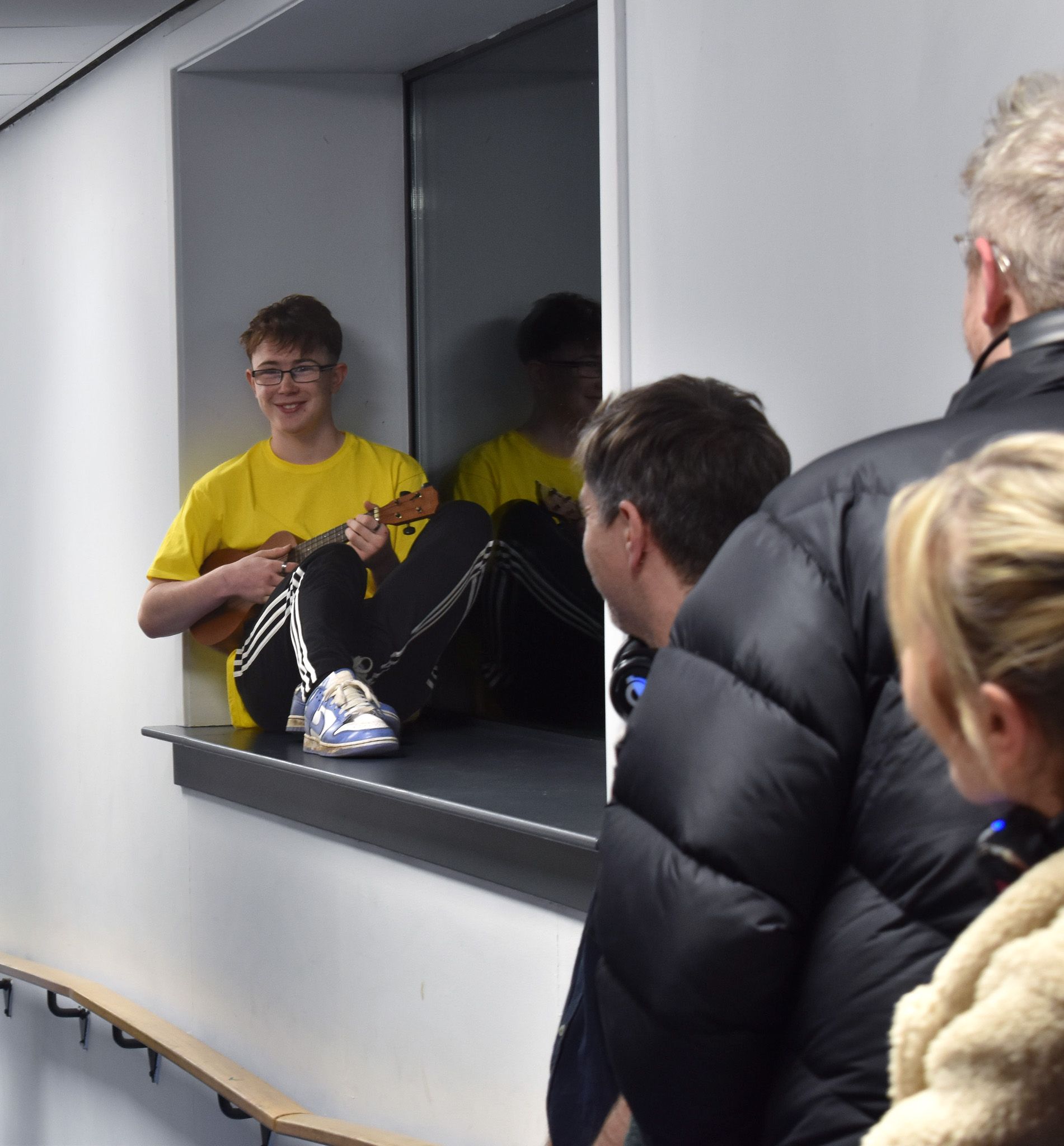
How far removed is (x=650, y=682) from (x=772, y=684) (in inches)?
4.0

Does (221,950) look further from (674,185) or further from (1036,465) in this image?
(1036,465)

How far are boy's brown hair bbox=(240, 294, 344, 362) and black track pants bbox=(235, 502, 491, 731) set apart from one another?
0.54 metres

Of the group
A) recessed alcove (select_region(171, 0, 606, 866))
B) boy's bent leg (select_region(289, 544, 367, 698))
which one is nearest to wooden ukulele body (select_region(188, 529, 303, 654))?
recessed alcove (select_region(171, 0, 606, 866))

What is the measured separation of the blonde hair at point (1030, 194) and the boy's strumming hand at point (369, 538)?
2118mm

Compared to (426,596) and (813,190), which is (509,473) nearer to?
(426,596)

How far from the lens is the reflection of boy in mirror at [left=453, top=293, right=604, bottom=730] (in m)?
2.79

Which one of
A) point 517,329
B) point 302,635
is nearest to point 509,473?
point 517,329

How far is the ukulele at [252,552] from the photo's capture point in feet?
9.59

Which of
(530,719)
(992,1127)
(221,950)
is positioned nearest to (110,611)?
(221,950)

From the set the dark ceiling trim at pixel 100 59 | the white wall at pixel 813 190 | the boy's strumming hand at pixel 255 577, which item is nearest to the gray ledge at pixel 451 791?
the boy's strumming hand at pixel 255 577

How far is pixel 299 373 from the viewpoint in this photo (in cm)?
317

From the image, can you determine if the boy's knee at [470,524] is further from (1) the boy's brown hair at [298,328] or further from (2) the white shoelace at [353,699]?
(1) the boy's brown hair at [298,328]

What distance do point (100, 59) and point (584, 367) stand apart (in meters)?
1.73

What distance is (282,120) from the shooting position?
330 centimetres
